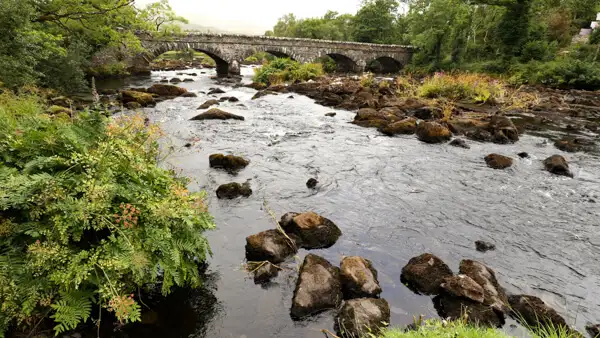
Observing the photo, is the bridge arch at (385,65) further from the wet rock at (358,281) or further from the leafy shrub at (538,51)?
the wet rock at (358,281)

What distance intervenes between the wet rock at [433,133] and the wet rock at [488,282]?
8449mm

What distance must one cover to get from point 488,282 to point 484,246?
1558 millimetres

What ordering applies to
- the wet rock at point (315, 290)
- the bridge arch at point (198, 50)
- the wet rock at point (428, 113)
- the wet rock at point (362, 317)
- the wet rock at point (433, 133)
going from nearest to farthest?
the wet rock at point (362, 317), the wet rock at point (315, 290), the wet rock at point (433, 133), the wet rock at point (428, 113), the bridge arch at point (198, 50)

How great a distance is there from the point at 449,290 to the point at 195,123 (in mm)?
13134

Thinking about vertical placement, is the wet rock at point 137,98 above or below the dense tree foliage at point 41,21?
below

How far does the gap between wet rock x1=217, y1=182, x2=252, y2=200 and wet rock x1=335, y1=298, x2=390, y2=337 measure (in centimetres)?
440

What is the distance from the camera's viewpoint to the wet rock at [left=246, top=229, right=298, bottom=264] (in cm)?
575

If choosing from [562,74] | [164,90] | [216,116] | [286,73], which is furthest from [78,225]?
[562,74]

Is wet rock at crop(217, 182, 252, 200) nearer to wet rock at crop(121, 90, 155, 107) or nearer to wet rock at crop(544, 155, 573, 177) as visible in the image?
wet rock at crop(544, 155, 573, 177)

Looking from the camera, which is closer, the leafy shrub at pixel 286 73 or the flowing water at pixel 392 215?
the flowing water at pixel 392 215

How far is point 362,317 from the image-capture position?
14.1 feet

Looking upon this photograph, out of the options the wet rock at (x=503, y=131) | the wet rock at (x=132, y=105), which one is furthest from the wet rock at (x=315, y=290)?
the wet rock at (x=132, y=105)

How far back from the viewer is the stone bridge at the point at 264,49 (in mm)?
34188

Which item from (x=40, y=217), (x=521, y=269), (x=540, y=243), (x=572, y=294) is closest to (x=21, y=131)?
(x=40, y=217)
